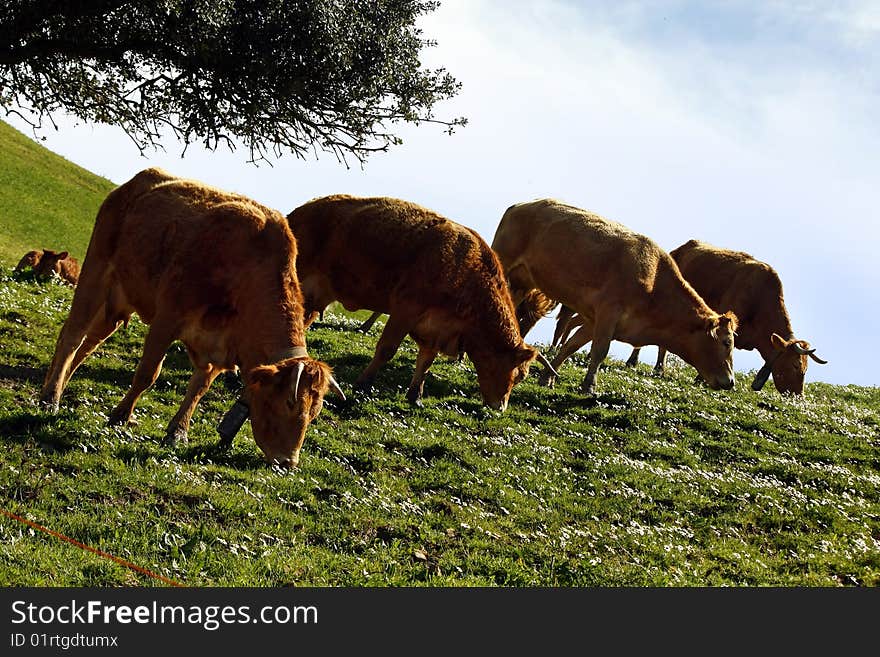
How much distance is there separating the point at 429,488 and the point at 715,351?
13.1 meters

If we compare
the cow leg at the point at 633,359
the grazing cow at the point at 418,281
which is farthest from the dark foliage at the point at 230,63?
the cow leg at the point at 633,359

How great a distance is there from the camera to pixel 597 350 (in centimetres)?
2386

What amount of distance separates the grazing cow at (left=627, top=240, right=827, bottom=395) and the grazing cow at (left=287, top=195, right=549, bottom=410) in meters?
13.7

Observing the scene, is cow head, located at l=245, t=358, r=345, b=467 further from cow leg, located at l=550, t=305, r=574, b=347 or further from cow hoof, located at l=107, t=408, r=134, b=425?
cow leg, located at l=550, t=305, r=574, b=347

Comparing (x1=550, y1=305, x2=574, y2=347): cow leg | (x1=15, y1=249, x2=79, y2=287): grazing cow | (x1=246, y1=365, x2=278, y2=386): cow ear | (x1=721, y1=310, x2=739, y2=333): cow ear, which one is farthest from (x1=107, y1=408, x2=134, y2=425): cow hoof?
(x1=15, y1=249, x2=79, y2=287): grazing cow

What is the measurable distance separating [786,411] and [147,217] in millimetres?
17548

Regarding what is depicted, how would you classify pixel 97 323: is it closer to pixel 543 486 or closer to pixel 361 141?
pixel 543 486

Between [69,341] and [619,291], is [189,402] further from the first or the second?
[619,291]

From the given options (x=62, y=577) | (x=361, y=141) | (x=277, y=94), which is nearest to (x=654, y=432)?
(x=361, y=141)

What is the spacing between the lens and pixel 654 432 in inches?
811

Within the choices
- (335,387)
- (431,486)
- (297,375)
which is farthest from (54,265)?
(297,375)

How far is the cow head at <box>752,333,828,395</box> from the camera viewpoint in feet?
104

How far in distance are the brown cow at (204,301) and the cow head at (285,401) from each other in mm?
13

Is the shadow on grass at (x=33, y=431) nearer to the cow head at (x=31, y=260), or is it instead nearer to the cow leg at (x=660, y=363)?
the cow leg at (x=660, y=363)
